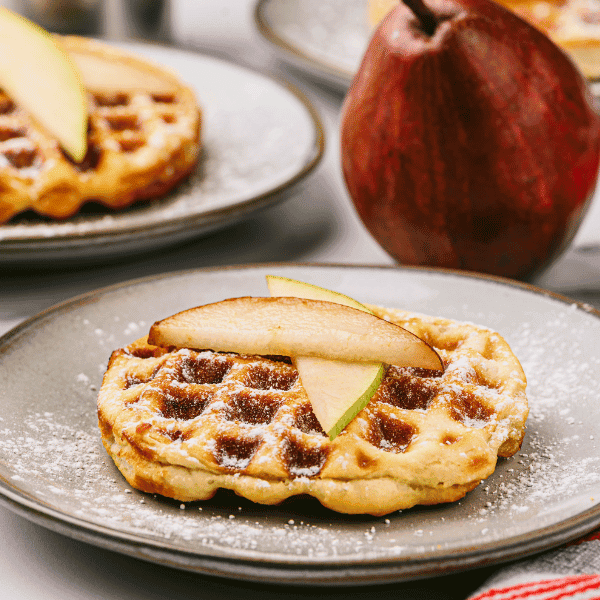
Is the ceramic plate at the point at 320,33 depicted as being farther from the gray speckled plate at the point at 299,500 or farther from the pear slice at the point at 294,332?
the pear slice at the point at 294,332

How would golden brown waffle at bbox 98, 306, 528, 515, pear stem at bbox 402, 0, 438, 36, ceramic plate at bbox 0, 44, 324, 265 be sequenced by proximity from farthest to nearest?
ceramic plate at bbox 0, 44, 324, 265 → pear stem at bbox 402, 0, 438, 36 → golden brown waffle at bbox 98, 306, 528, 515

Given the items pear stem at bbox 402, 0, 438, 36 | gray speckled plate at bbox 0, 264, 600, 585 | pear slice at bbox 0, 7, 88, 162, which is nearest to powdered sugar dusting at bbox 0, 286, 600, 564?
gray speckled plate at bbox 0, 264, 600, 585

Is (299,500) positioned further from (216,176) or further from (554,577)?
(216,176)

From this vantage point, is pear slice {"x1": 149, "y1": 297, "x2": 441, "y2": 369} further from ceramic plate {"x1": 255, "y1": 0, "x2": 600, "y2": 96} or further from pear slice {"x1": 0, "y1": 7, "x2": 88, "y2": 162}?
ceramic plate {"x1": 255, "y1": 0, "x2": 600, "y2": 96}

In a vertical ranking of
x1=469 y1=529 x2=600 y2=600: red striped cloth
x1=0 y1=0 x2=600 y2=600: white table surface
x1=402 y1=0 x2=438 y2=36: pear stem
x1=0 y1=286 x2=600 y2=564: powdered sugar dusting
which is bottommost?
x1=0 y1=0 x2=600 y2=600: white table surface

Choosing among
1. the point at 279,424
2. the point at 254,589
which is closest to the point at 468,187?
the point at 279,424

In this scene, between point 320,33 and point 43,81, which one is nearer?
point 43,81

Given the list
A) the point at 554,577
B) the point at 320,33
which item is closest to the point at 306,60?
the point at 320,33
